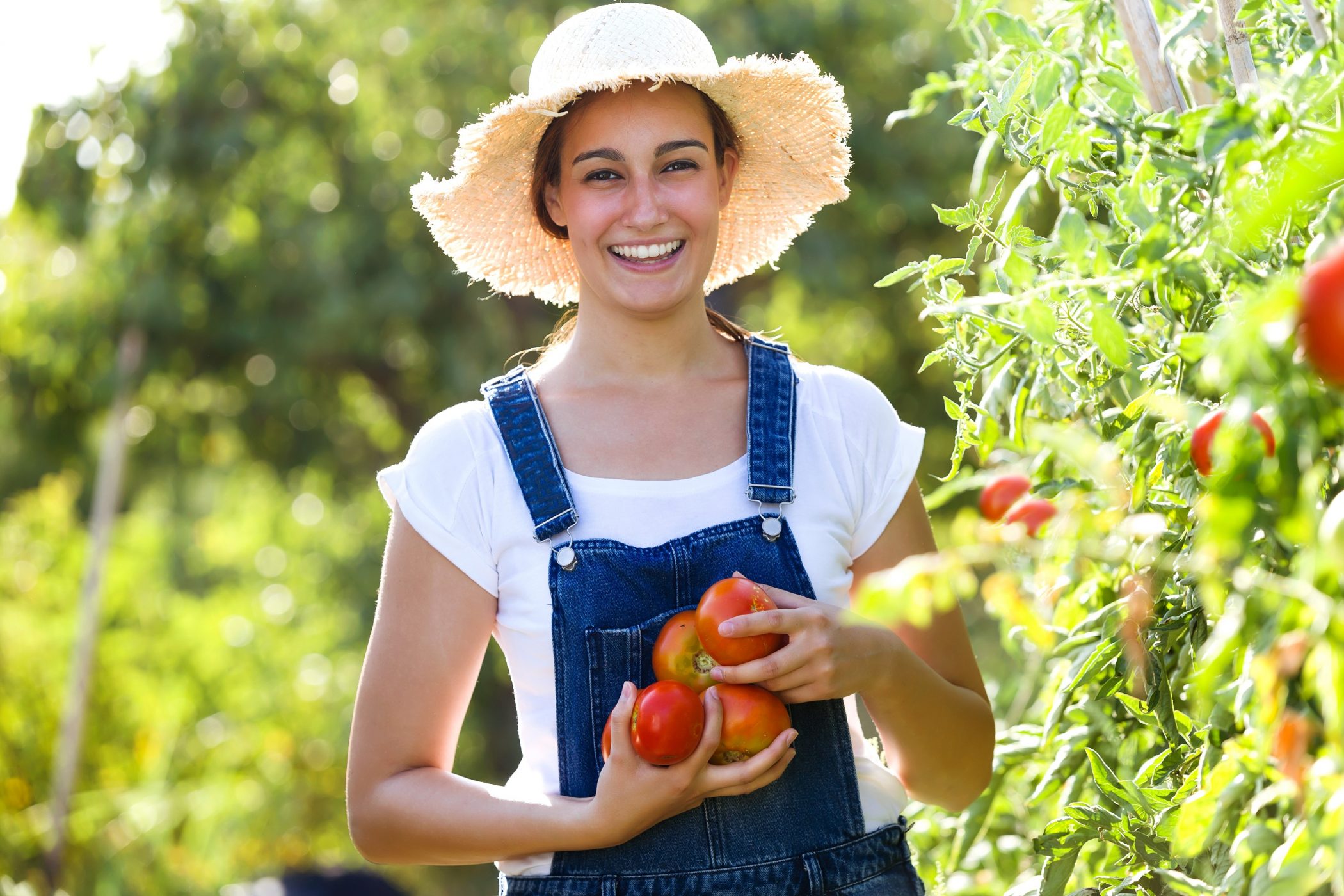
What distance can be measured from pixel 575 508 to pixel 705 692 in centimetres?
29

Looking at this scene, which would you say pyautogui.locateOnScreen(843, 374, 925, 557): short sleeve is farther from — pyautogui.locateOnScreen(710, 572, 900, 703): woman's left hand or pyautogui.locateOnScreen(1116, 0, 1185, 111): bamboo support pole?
pyautogui.locateOnScreen(1116, 0, 1185, 111): bamboo support pole

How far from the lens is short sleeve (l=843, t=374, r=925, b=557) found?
166 centimetres

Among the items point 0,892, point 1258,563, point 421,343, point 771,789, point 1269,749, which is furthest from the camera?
point 421,343

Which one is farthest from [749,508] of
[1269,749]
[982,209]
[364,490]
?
[364,490]

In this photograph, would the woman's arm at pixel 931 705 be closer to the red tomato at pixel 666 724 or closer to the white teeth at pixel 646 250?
the red tomato at pixel 666 724

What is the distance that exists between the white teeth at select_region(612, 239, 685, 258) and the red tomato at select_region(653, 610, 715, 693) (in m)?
0.47

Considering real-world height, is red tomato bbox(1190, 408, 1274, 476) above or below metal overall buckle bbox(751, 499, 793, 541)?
below

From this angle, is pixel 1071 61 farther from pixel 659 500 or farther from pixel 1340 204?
pixel 659 500

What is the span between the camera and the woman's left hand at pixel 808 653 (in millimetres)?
1366

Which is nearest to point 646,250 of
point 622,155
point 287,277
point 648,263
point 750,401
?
point 648,263

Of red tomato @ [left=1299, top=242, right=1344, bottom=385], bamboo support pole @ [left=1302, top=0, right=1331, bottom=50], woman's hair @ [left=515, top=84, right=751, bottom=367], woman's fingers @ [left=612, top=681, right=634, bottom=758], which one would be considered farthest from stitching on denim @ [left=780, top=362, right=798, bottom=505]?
red tomato @ [left=1299, top=242, right=1344, bottom=385]

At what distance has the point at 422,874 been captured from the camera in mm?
6660

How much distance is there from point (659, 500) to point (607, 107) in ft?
1.69

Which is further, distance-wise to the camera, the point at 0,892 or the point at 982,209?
the point at 0,892
